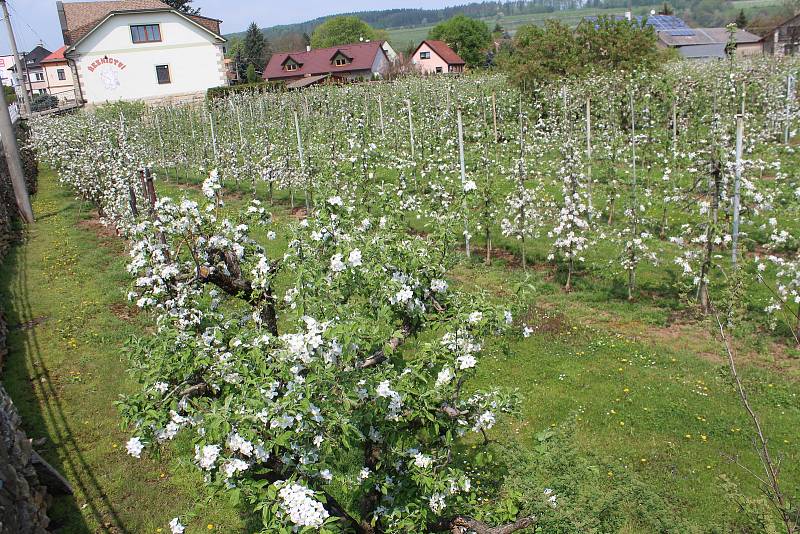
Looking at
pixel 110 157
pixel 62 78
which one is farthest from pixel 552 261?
pixel 62 78

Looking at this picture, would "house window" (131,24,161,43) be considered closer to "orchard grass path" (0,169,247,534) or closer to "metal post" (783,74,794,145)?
"orchard grass path" (0,169,247,534)

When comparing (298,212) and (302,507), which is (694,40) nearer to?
(298,212)

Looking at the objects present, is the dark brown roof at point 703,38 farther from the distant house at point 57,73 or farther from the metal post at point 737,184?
the distant house at point 57,73

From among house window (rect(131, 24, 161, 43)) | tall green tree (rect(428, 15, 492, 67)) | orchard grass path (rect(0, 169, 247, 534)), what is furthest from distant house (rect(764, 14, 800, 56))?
orchard grass path (rect(0, 169, 247, 534))

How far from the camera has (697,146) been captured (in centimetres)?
1430

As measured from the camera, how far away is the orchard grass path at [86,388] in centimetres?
621

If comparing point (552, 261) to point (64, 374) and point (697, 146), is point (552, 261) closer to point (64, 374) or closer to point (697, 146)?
point (697, 146)

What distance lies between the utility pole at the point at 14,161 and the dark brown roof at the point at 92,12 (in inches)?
1134

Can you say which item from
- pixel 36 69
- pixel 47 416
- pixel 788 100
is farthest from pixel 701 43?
pixel 36 69

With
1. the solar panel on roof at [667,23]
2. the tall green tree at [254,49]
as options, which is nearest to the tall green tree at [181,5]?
the tall green tree at [254,49]

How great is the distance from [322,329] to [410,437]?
4.49 feet

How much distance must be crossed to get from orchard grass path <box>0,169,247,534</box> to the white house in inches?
1237

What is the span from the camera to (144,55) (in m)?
43.4

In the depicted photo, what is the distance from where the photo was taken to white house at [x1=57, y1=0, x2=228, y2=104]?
42.1m
